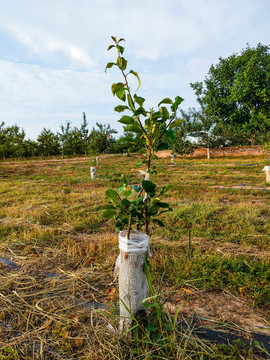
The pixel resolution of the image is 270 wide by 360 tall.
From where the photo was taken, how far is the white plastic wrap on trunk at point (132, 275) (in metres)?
1.40

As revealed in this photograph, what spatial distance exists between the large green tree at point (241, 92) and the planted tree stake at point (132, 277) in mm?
16753

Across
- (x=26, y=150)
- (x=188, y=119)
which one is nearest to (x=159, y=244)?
(x=188, y=119)

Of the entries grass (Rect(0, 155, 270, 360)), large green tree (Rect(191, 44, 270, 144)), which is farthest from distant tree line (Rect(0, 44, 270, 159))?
grass (Rect(0, 155, 270, 360))

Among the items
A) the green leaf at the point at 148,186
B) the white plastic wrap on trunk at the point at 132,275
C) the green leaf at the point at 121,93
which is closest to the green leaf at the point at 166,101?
the green leaf at the point at 121,93

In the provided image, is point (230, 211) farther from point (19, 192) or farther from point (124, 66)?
point (19, 192)

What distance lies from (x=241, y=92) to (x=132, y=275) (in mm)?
18696

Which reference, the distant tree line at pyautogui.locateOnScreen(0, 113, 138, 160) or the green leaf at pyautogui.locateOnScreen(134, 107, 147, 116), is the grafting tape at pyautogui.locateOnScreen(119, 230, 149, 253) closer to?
Result: the green leaf at pyautogui.locateOnScreen(134, 107, 147, 116)

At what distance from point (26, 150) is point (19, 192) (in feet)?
82.0

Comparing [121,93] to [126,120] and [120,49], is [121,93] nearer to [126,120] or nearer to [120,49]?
[126,120]

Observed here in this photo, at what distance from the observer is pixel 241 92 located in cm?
1642

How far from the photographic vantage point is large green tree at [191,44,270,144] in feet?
53.4

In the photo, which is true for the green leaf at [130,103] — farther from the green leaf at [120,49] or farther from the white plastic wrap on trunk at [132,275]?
the white plastic wrap on trunk at [132,275]

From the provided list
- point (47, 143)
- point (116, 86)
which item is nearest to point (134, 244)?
point (116, 86)

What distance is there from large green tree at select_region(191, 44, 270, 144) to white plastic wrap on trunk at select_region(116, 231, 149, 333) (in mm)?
16753
